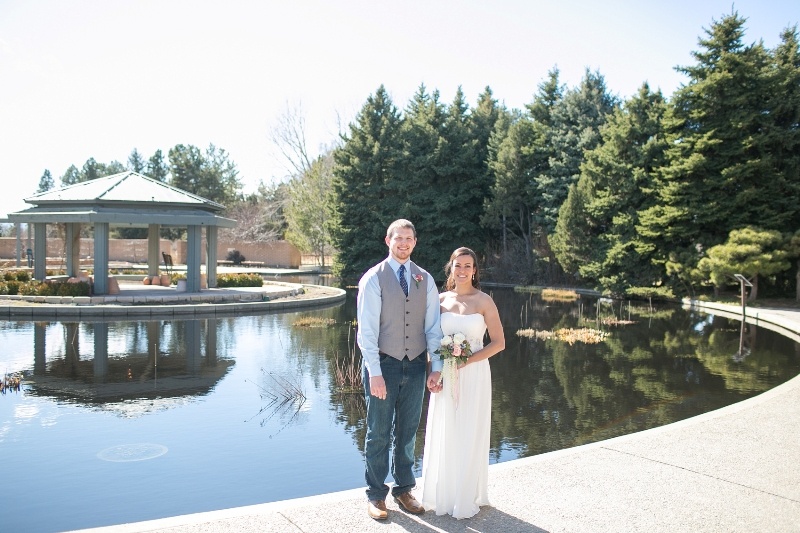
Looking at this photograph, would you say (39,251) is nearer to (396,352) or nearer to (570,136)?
(396,352)

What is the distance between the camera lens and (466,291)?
4.38 metres

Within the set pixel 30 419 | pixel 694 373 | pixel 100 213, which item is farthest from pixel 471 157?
pixel 30 419

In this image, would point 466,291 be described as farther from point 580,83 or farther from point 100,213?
point 580,83

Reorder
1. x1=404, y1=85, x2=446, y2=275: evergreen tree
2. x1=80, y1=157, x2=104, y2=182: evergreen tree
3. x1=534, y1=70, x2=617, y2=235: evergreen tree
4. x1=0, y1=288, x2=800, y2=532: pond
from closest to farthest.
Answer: x1=0, y1=288, x2=800, y2=532: pond → x1=534, y1=70, x2=617, y2=235: evergreen tree → x1=404, y1=85, x2=446, y2=275: evergreen tree → x1=80, y1=157, x2=104, y2=182: evergreen tree

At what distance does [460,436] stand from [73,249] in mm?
21446

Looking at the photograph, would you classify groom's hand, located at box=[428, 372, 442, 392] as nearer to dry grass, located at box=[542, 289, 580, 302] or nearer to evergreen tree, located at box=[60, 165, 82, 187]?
dry grass, located at box=[542, 289, 580, 302]

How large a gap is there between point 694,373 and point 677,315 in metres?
9.90

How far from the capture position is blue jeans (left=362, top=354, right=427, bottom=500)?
4133 millimetres

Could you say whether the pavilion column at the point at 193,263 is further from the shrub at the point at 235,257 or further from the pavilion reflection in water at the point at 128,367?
the shrub at the point at 235,257

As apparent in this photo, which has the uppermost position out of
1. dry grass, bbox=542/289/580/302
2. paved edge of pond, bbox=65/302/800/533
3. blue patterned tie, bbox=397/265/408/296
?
blue patterned tie, bbox=397/265/408/296

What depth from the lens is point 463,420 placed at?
4.13m

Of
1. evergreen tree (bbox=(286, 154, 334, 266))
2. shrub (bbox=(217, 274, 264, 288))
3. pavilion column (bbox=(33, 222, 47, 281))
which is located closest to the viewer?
pavilion column (bbox=(33, 222, 47, 281))

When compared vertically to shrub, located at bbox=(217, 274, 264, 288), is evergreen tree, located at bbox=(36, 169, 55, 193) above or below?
above

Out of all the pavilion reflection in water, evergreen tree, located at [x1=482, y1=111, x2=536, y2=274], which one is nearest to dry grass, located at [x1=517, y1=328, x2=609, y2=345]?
the pavilion reflection in water
